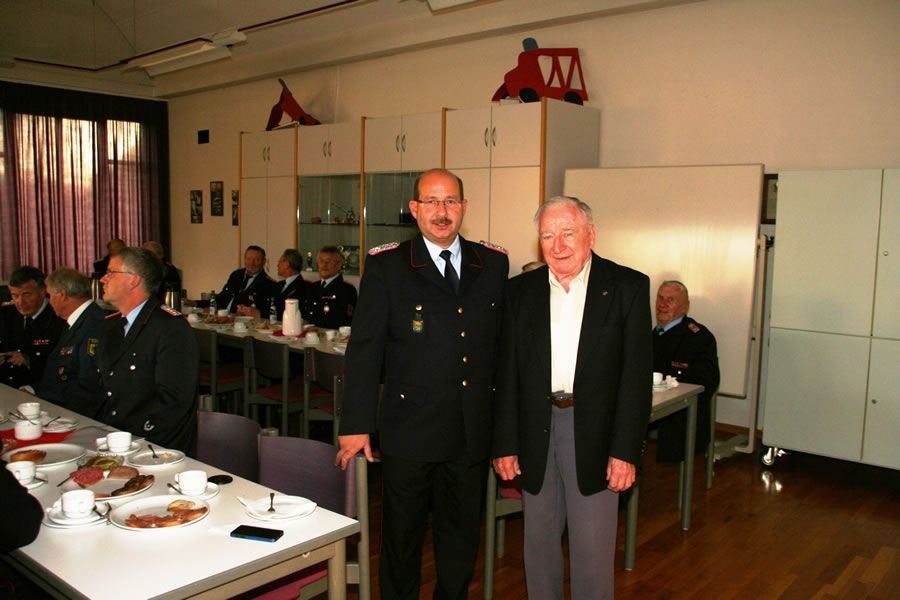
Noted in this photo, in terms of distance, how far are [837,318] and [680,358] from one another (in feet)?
3.11

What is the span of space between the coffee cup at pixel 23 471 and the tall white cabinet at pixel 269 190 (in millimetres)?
5862

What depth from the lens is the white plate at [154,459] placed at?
2549 millimetres

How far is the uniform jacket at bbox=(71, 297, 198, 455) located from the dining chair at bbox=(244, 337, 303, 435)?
1728 mm

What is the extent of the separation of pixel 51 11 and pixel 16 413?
6938 millimetres

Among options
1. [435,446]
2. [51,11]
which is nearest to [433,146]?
[435,446]

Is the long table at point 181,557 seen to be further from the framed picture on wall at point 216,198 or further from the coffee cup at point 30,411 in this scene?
the framed picture on wall at point 216,198

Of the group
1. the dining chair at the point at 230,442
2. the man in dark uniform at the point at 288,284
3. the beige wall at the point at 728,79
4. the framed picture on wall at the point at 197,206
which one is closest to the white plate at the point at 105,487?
the dining chair at the point at 230,442

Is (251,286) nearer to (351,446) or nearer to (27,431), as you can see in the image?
(27,431)

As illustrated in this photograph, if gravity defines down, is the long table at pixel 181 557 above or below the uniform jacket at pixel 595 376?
below

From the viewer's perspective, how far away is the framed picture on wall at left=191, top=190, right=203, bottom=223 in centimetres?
1028

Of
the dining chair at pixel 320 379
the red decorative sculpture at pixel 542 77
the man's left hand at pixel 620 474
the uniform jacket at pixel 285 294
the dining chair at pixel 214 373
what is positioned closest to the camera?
the man's left hand at pixel 620 474

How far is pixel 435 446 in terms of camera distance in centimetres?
254

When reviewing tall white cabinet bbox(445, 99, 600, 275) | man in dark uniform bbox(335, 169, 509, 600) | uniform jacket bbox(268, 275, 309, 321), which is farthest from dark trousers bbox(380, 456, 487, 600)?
uniform jacket bbox(268, 275, 309, 321)

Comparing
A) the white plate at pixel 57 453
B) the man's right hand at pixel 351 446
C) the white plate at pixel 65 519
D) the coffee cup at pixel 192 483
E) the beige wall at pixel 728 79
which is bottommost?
the white plate at pixel 57 453
